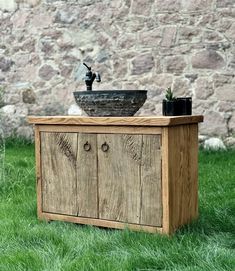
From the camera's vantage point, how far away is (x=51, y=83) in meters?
6.63

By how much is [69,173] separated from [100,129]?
13.4 inches

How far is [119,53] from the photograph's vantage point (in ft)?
20.5

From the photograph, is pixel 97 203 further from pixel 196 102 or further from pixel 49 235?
pixel 196 102

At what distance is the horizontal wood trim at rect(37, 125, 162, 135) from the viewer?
3.02 m

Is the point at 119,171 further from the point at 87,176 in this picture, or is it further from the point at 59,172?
the point at 59,172

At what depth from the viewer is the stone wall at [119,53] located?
584cm

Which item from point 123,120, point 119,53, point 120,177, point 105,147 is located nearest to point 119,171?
point 120,177

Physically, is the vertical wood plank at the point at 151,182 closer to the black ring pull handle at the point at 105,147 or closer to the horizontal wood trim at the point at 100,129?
the horizontal wood trim at the point at 100,129

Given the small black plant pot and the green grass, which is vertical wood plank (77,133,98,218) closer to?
the green grass

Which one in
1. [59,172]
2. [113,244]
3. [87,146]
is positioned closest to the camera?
[113,244]

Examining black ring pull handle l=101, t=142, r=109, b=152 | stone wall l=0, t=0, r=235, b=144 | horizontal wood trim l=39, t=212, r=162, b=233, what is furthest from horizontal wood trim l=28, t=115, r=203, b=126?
stone wall l=0, t=0, r=235, b=144

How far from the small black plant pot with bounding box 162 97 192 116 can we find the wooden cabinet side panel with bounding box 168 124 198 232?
0.08 meters

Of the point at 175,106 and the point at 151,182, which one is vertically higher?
the point at 175,106

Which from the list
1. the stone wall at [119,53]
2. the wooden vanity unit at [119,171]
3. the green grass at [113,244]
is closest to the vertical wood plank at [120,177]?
the wooden vanity unit at [119,171]
